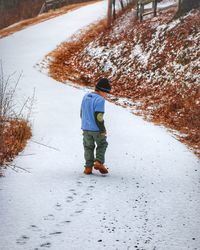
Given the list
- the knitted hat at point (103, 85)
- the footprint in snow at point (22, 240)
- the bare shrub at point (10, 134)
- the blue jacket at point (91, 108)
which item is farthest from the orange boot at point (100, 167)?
the footprint in snow at point (22, 240)

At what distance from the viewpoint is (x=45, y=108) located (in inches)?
483

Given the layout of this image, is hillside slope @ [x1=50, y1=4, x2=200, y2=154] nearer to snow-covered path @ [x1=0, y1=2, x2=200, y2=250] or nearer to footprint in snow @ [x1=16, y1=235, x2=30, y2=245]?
snow-covered path @ [x1=0, y1=2, x2=200, y2=250]

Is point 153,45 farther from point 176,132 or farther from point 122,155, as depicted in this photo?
point 122,155

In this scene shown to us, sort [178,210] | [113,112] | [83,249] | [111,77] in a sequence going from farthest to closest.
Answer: [111,77]
[113,112]
[178,210]
[83,249]

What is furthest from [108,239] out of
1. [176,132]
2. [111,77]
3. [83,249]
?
[111,77]

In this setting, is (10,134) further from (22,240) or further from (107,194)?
(22,240)

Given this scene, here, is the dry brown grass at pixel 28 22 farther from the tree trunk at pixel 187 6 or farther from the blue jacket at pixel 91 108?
the blue jacket at pixel 91 108

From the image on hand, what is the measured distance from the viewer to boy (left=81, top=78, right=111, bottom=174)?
667 cm

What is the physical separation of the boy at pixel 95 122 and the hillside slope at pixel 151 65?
3022mm

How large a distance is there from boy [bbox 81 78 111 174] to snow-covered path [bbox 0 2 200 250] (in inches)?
10.6

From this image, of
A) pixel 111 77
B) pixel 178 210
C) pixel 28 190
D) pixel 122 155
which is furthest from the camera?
pixel 111 77

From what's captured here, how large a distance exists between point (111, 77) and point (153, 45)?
2.31m

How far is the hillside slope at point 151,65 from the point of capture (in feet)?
39.1

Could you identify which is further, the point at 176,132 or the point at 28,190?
the point at 176,132
